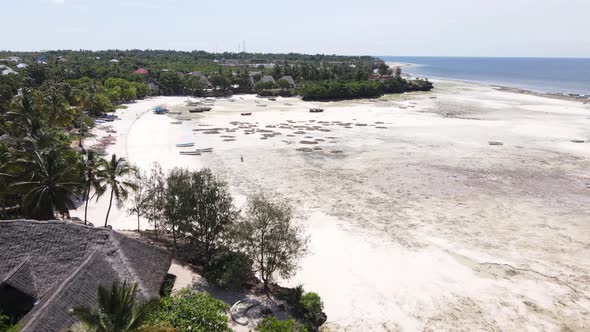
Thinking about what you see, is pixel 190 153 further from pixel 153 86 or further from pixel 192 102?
pixel 153 86

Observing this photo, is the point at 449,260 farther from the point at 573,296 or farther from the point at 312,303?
the point at 312,303

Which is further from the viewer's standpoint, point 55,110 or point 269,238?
point 55,110

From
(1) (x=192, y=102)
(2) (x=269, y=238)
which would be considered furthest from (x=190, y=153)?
(1) (x=192, y=102)

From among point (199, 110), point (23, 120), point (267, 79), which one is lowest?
point (199, 110)

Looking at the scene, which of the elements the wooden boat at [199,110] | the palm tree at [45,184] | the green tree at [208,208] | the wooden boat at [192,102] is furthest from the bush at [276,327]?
the wooden boat at [192,102]

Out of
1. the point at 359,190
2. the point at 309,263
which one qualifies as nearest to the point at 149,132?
the point at 359,190

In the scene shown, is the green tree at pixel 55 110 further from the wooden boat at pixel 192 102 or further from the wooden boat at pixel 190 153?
the wooden boat at pixel 192 102

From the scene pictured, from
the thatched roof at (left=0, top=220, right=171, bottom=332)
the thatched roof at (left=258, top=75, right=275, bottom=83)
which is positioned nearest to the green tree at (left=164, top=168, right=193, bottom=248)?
the thatched roof at (left=0, top=220, right=171, bottom=332)
